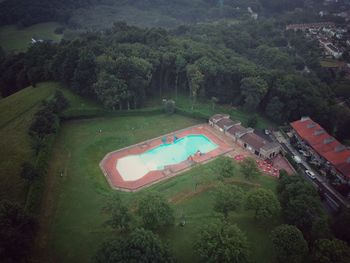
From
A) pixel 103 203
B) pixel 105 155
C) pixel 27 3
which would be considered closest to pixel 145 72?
pixel 105 155

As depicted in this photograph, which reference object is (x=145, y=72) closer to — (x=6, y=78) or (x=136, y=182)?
(x=136, y=182)

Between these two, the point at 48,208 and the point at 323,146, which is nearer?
the point at 48,208

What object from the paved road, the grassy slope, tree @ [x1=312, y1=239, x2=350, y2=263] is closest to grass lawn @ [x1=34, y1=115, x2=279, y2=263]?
the grassy slope

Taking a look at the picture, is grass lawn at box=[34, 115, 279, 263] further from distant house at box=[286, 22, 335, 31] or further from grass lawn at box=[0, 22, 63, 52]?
distant house at box=[286, 22, 335, 31]

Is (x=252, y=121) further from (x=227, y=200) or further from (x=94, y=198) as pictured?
(x=94, y=198)

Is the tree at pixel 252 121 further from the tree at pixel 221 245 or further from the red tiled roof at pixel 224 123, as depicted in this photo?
the tree at pixel 221 245

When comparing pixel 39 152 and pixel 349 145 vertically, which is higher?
pixel 39 152

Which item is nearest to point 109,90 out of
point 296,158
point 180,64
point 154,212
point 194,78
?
point 180,64
